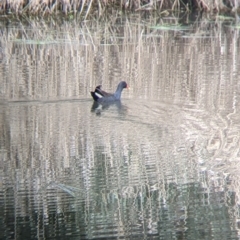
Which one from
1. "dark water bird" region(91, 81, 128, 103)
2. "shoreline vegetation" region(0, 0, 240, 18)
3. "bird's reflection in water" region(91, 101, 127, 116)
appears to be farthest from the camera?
"shoreline vegetation" region(0, 0, 240, 18)

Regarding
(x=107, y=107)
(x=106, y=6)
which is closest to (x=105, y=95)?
(x=107, y=107)

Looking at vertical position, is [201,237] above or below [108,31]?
below

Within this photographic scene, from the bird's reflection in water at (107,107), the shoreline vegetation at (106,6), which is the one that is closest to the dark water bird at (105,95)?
the bird's reflection in water at (107,107)

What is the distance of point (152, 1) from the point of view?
1848 cm

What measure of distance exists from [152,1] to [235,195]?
12.8 m

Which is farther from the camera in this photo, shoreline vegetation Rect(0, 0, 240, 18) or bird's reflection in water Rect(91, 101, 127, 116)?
shoreline vegetation Rect(0, 0, 240, 18)

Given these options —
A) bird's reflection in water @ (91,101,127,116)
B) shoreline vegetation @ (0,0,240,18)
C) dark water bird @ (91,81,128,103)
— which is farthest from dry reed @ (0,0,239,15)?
bird's reflection in water @ (91,101,127,116)

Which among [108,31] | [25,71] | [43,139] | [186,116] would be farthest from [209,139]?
[108,31]

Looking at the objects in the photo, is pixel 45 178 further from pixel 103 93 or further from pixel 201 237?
pixel 103 93

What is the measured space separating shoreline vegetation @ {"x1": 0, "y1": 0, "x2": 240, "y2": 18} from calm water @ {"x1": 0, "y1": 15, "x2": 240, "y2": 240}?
424 centimetres

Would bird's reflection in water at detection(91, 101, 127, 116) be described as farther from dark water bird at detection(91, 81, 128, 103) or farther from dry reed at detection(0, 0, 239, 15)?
dry reed at detection(0, 0, 239, 15)

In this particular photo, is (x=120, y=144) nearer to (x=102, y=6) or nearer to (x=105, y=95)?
(x=105, y=95)

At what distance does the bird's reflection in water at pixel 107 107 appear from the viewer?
874 centimetres

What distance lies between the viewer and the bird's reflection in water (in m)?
8.74
